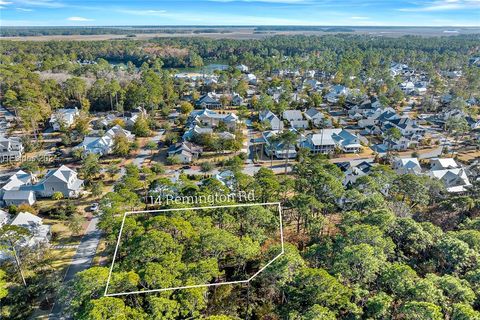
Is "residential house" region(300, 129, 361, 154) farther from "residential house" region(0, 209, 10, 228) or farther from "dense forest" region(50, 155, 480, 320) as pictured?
"residential house" region(0, 209, 10, 228)

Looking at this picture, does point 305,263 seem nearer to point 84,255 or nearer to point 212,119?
point 84,255

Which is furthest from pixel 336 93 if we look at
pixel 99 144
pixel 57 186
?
pixel 57 186

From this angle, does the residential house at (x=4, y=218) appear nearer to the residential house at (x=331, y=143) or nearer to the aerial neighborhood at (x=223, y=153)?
A: the aerial neighborhood at (x=223, y=153)

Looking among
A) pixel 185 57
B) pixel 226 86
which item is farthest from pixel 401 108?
pixel 185 57

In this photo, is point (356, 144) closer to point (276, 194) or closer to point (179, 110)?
point (276, 194)

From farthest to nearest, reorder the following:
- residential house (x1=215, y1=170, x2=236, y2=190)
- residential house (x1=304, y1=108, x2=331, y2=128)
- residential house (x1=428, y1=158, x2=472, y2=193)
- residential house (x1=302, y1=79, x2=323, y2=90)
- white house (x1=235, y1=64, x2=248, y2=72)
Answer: white house (x1=235, y1=64, x2=248, y2=72), residential house (x1=302, y1=79, x2=323, y2=90), residential house (x1=304, y1=108, x2=331, y2=128), residential house (x1=428, y1=158, x2=472, y2=193), residential house (x1=215, y1=170, x2=236, y2=190)

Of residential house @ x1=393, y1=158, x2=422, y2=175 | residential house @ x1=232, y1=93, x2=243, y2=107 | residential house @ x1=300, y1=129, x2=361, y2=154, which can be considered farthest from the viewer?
residential house @ x1=232, y1=93, x2=243, y2=107

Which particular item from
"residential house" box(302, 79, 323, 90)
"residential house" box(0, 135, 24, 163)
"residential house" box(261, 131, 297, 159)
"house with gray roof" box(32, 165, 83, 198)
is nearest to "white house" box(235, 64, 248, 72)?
"residential house" box(302, 79, 323, 90)
